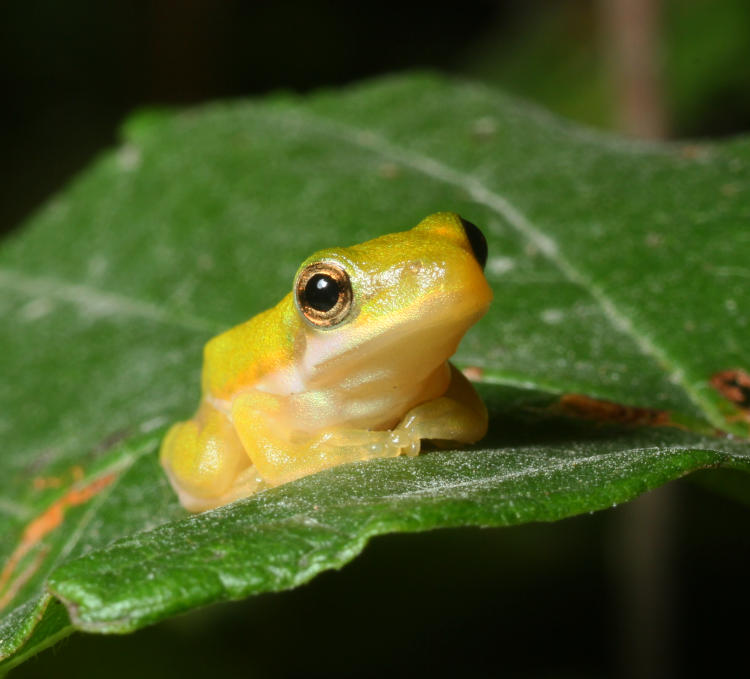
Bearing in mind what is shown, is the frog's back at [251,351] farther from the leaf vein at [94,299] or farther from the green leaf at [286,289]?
the leaf vein at [94,299]

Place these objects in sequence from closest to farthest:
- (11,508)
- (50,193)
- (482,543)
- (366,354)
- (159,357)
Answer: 1. (366,354)
2. (11,508)
3. (159,357)
4. (482,543)
5. (50,193)

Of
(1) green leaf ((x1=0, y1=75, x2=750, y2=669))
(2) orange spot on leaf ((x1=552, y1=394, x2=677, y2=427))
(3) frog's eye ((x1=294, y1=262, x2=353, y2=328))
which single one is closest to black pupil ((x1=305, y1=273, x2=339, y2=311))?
(3) frog's eye ((x1=294, y1=262, x2=353, y2=328))

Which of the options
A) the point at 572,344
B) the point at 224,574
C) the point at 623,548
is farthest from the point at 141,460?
the point at 623,548

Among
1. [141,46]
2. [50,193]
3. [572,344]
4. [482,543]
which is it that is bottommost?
[482,543]

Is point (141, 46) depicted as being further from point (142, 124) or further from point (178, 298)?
point (178, 298)

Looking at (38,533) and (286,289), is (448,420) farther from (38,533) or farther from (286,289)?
(38,533)

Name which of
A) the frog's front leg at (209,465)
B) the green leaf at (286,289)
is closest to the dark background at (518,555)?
the green leaf at (286,289)

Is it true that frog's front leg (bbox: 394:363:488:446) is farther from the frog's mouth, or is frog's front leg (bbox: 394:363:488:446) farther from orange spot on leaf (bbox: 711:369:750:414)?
orange spot on leaf (bbox: 711:369:750:414)
